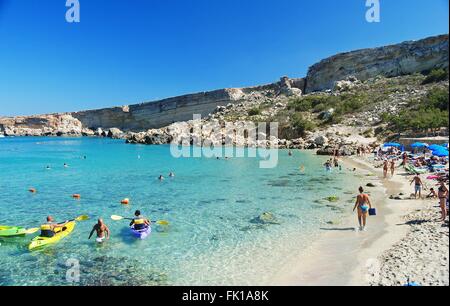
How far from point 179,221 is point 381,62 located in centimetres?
6923

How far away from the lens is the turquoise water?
8922mm

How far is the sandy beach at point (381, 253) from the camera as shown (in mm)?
7402

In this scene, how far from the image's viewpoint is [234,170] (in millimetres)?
29250

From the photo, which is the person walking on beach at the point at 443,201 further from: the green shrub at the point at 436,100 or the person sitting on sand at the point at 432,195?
the green shrub at the point at 436,100

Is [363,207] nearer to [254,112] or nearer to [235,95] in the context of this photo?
[254,112]

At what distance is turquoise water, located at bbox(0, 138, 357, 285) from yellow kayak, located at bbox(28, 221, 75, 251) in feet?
0.79

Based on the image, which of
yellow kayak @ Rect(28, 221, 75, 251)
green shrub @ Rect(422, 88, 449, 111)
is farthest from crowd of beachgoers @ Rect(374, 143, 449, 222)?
yellow kayak @ Rect(28, 221, 75, 251)

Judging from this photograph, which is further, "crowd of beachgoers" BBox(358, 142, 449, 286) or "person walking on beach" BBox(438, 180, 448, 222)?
"person walking on beach" BBox(438, 180, 448, 222)

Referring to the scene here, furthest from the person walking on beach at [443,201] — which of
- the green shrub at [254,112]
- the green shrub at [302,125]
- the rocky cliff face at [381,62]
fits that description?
the green shrub at [254,112]

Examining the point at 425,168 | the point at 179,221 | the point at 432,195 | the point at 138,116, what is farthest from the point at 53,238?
the point at 138,116

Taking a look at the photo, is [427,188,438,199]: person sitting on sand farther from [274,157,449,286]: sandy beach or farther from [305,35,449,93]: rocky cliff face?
[305,35,449,93]: rocky cliff face
